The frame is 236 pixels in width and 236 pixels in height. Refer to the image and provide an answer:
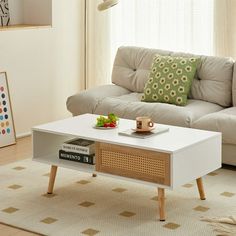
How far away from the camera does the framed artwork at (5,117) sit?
5.91 metres

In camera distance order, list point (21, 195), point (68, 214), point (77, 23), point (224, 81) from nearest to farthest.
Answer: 1. point (68, 214)
2. point (21, 195)
3. point (224, 81)
4. point (77, 23)

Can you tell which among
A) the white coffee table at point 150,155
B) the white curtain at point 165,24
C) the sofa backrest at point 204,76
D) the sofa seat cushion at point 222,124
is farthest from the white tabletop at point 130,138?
the white curtain at point 165,24

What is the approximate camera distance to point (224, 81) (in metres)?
5.56

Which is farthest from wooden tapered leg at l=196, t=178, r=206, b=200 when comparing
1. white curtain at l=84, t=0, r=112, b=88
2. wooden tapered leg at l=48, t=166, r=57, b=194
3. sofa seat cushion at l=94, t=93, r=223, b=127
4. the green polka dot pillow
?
white curtain at l=84, t=0, r=112, b=88

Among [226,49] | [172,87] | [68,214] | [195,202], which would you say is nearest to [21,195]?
[68,214]

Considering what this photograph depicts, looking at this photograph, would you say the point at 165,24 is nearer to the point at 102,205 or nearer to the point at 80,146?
the point at 80,146

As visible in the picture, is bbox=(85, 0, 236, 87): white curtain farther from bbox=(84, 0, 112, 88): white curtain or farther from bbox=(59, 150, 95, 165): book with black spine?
bbox=(59, 150, 95, 165): book with black spine

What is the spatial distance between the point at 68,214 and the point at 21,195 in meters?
0.50

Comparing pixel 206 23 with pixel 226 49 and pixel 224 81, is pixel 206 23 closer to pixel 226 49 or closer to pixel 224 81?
pixel 226 49

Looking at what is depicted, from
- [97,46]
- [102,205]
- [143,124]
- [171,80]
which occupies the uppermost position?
[97,46]

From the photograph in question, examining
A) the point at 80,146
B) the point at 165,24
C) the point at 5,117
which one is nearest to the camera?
the point at 80,146

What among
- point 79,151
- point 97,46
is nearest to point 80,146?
Answer: point 79,151

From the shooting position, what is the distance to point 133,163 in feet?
13.6

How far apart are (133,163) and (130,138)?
18cm
